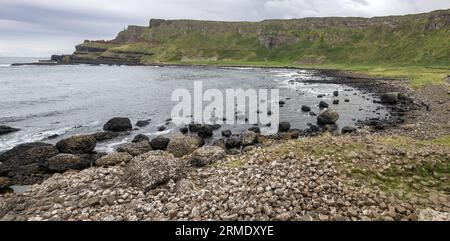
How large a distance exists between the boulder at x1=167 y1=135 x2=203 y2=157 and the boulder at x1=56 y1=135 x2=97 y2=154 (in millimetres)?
9173

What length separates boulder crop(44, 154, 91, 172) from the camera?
27.0m

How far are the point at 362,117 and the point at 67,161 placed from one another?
41304 mm

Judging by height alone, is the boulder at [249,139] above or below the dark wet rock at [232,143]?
above

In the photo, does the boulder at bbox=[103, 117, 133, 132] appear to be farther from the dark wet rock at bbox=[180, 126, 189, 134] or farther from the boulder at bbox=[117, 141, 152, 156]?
the boulder at bbox=[117, 141, 152, 156]

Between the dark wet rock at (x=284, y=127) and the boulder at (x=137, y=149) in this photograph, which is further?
the dark wet rock at (x=284, y=127)

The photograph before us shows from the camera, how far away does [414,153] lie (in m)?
18.3

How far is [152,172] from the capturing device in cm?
1845

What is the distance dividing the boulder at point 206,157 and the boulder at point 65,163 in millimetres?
11167

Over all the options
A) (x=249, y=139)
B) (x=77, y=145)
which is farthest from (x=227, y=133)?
(x=77, y=145)

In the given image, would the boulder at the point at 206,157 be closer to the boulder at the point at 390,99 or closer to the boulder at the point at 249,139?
the boulder at the point at 249,139

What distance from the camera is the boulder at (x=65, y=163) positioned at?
2704 cm

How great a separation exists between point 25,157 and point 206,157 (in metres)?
18.3

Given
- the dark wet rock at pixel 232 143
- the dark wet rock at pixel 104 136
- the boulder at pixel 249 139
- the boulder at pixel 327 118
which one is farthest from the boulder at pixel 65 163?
the boulder at pixel 327 118

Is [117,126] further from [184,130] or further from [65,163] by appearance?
[65,163]
